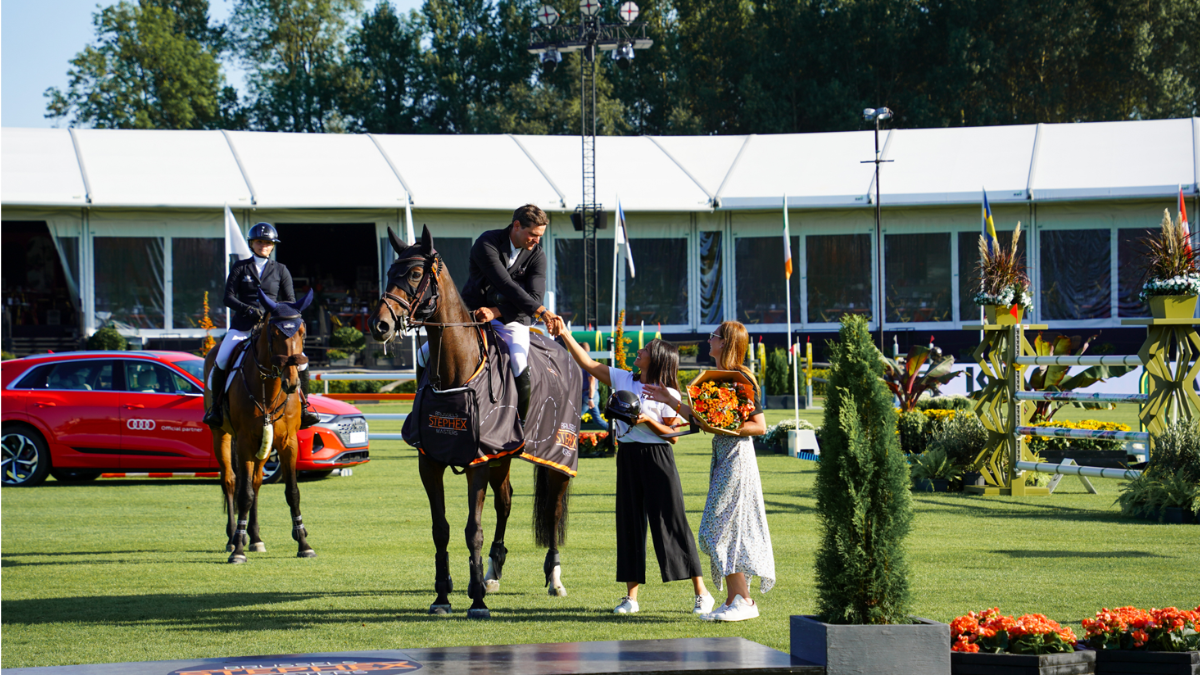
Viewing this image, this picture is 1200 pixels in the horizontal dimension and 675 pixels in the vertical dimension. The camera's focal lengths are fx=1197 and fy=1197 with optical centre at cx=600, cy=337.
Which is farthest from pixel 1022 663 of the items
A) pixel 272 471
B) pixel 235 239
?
pixel 235 239

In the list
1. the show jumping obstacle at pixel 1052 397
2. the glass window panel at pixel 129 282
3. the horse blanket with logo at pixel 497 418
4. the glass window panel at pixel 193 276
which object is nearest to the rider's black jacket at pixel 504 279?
the horse blanket with logo at pixel 497 418

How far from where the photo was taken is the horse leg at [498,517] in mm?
8188

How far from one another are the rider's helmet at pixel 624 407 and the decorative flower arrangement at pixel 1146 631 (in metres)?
2.80

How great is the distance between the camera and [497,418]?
765 centimetres

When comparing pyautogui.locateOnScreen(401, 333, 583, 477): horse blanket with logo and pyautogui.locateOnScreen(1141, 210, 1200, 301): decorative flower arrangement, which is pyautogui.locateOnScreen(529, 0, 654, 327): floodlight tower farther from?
pyautogui.locateOnScreen(401, 333, 583, 477): horse blanket with logo

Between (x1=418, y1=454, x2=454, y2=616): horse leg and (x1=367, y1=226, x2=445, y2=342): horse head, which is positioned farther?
(x1=418, y1=454, x2=454, y2=616): horse leg

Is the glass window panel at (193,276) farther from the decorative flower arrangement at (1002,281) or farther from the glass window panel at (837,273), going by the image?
the decorative flower arrangement at (1002,281)

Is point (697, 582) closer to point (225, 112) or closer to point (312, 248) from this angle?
point (312, 248)

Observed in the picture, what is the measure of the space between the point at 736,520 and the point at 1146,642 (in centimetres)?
251

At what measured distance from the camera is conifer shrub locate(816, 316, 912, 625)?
16.7 feet

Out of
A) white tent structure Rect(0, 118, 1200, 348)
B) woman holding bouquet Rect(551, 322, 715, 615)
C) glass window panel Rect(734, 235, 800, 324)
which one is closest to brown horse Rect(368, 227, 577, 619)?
woman holding bouquet Rect(551, 322, 715, 615)

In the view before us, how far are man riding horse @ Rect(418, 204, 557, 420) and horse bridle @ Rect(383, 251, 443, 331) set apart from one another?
1.25 feet

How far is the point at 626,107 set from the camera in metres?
62.1

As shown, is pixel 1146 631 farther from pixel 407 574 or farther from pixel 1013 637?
pixel 407 574
